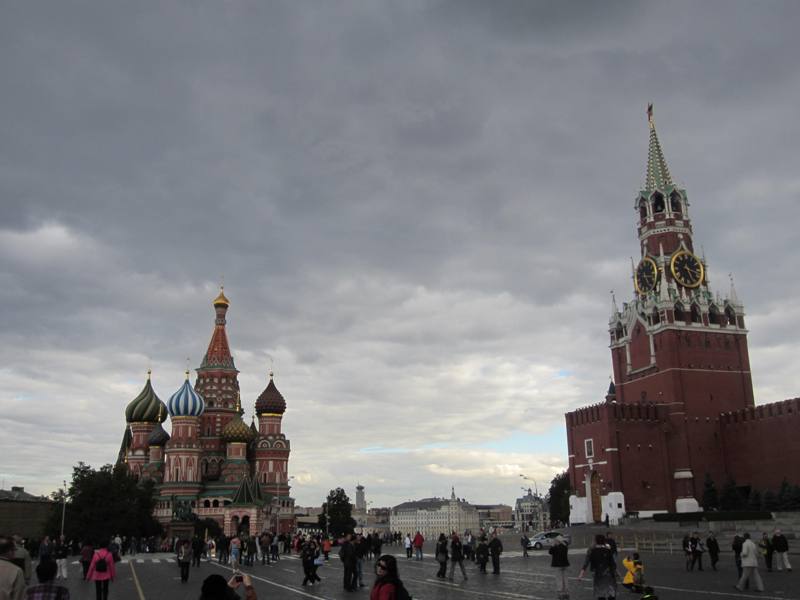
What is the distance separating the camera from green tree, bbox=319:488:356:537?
93.7m

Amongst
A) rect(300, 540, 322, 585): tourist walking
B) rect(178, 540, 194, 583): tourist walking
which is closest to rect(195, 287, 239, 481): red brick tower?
rect(178, 540, 194, 583): tourist walking

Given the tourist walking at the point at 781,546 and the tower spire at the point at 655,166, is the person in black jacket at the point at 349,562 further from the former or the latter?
the tower spire at the point at 655,166

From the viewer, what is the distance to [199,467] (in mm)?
86250

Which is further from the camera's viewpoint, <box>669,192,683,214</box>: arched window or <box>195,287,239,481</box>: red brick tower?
<box>195,287,239,481</box>: red brick tower

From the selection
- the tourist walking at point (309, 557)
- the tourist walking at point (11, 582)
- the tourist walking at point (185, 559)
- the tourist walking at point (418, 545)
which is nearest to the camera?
the tourist walking at point (11, 582)

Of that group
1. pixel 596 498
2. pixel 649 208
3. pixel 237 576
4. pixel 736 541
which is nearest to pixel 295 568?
pixel 736 541

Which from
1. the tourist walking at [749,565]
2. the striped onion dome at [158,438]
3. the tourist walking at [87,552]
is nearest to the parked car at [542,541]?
the tourist walking at [749,565]

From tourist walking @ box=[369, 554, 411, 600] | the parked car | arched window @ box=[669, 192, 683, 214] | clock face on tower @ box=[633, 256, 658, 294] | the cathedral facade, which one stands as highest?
arched window @ box=[669, 192, 683, 214]

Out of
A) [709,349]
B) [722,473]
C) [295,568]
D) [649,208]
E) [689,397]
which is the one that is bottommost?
[295,568]

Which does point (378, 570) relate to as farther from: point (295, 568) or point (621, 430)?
point (621, 430)

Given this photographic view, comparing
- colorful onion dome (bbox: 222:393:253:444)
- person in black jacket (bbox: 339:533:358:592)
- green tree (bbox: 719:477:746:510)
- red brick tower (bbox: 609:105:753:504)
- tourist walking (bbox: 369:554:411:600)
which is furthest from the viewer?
colorful onion dome (bbox: 222:393:253:444)

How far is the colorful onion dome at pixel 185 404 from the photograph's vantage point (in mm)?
86500

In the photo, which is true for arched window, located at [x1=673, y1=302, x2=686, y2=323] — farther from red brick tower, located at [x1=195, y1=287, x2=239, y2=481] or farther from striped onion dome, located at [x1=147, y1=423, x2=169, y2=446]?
striped onion dome, located at [x1=147, y1=423, x2=169, y2=446]

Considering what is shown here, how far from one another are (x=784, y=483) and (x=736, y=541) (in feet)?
131
